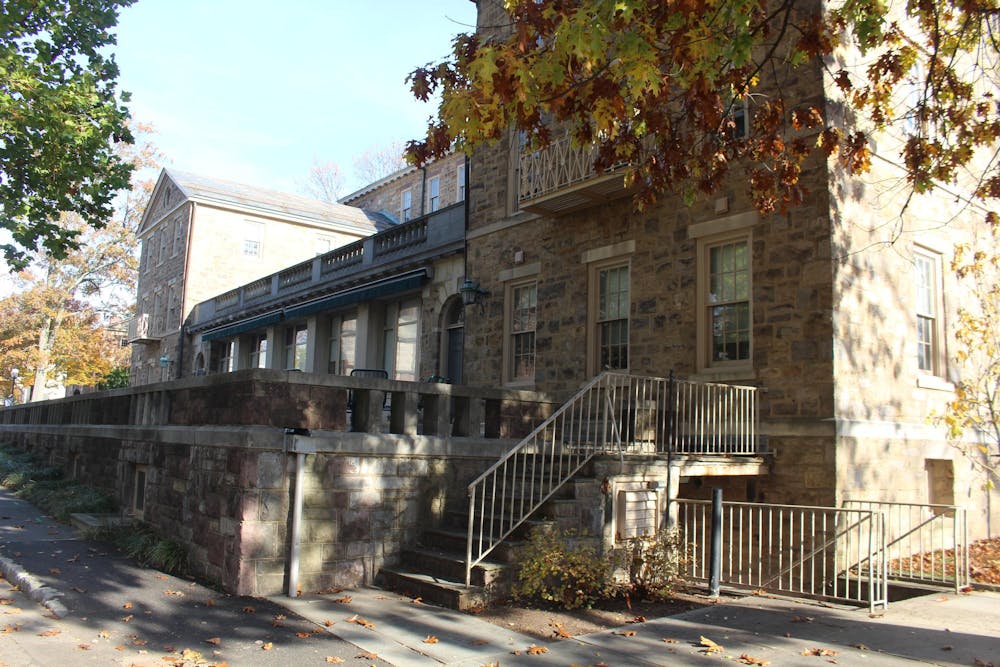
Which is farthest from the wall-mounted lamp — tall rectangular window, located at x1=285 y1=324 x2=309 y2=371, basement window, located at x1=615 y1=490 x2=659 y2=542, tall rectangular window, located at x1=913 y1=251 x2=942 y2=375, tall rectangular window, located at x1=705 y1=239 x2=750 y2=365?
tall rectangular window, located at x1=285 y1=324 x2=309 y2=371

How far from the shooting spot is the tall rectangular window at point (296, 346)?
24547 millimetres

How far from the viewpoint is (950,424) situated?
432 inches

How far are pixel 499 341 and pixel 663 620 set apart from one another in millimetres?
8140

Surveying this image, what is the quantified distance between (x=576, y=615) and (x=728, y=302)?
213 inches

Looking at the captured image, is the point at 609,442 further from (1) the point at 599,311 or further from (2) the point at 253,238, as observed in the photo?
(2) the point at 253,238

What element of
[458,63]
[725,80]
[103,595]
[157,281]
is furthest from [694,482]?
[157,281]

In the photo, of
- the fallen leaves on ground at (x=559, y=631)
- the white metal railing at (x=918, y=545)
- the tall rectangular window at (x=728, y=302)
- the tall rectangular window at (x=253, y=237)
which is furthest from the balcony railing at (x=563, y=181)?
the tall rectangular window at (x=253, y=237)

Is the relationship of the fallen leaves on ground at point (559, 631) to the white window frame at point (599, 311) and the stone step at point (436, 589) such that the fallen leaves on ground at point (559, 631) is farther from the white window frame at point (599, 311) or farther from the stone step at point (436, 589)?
the white window frame at point (599, 311)

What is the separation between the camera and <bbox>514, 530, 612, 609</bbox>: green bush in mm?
7562

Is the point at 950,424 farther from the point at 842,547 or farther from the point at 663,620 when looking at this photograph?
the point at 663,620

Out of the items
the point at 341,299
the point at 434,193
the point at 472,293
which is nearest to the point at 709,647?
the point at 472,293

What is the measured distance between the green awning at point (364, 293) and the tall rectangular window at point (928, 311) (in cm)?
972

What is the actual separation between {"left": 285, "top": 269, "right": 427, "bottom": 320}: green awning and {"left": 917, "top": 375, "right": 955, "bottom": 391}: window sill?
32.8 ft

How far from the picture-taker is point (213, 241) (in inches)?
1296
